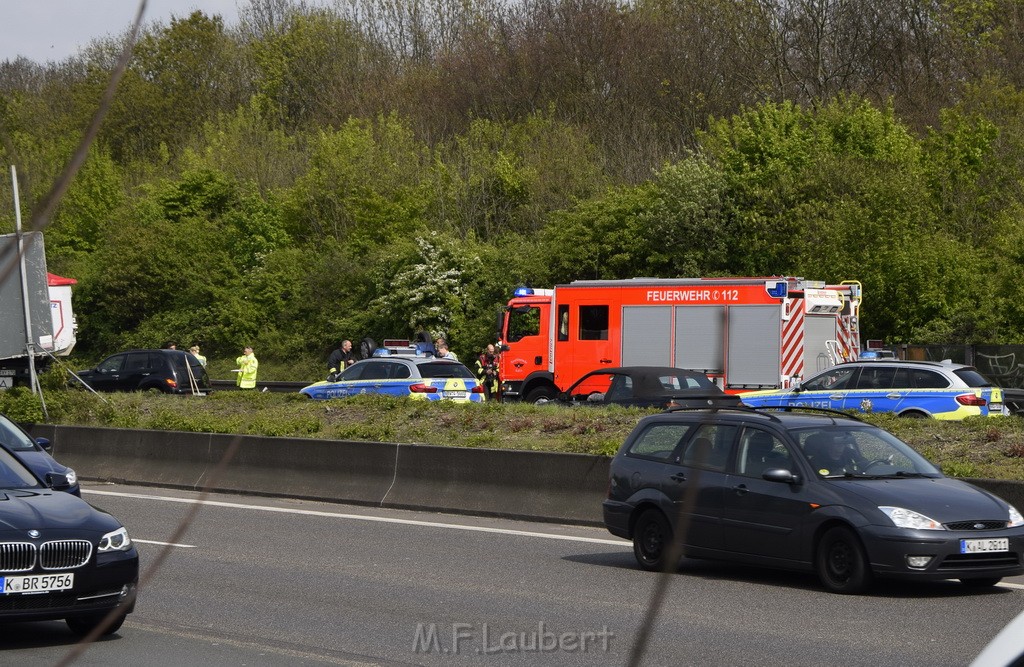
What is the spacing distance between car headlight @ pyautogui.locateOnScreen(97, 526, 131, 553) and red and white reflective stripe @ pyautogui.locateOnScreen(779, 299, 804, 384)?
809 inches

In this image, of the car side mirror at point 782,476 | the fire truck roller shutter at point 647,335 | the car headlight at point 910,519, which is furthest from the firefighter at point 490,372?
the car headlight at point 910,519

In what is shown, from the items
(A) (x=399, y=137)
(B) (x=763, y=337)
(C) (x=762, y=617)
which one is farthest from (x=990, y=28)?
(C) (x=762, y=617)

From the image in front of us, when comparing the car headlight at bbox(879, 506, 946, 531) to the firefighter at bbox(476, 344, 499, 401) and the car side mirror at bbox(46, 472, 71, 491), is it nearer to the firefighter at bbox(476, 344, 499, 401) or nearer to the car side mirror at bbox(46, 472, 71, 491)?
the car side mirror at bbox(46, 472, 71, 491)

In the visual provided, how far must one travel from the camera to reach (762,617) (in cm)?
979

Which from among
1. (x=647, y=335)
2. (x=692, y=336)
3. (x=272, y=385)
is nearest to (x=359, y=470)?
(x=692, y=336)

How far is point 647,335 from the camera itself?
98.5 feet

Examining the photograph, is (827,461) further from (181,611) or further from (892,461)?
(181,611)

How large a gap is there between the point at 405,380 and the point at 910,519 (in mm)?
17222

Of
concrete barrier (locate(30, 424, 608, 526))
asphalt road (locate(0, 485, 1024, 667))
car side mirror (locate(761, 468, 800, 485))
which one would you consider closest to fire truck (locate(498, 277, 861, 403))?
concrete barrier (locate(30, 424, 608, 526))

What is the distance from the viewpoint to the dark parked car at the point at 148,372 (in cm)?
3566

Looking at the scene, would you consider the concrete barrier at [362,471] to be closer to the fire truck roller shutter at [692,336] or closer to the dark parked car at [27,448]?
the dark parked car at [27,448]

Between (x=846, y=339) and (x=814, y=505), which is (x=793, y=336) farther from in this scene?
(x=814, y=505)

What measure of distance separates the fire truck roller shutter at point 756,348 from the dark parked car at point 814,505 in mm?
15364

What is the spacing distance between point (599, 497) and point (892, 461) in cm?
475
